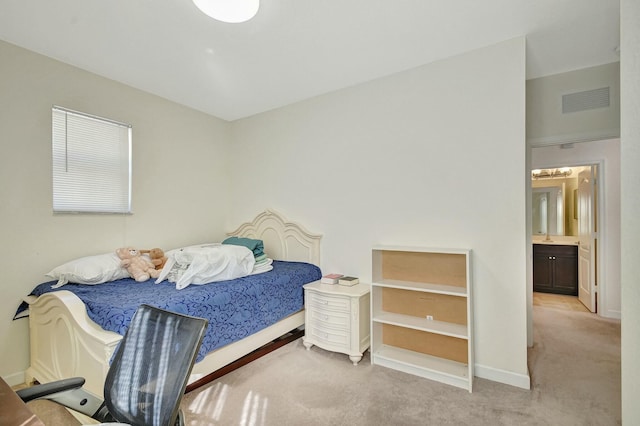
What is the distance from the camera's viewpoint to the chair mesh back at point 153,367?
1.01 meters

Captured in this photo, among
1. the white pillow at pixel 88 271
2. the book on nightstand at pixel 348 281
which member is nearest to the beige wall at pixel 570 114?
the book on nightstand at pixel 348 281

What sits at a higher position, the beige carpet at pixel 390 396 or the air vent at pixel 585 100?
the air vent at pixel 585 100

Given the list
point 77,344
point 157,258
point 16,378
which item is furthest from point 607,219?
point 16,378

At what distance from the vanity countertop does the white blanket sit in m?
5.17

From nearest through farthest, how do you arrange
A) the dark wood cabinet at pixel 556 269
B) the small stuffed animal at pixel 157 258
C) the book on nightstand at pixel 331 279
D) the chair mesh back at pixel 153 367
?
the chair mesh back at pixel 153 367, the small stuffed animal at pixel 157 258, the book on nightstand at pixel 331 279, the dark wood cabinet at pixel 556 269

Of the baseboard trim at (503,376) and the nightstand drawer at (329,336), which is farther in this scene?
the nightstand drawer at (329,336)

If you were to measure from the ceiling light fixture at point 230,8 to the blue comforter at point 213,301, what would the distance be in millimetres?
1836

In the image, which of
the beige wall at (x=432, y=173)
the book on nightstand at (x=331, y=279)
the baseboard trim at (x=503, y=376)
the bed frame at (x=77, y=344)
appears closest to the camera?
the bed frame at (x=77, y=344)

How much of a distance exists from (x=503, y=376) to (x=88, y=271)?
3330 millimetres

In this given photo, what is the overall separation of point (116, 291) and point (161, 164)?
1.66m

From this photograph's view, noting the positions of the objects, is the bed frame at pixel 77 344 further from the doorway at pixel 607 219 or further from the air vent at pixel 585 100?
the doorway at pixel 607 219

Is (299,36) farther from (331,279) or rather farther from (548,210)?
(548,210)

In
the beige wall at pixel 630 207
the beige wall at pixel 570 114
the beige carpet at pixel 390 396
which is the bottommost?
the beige carpet at pixel 390 396

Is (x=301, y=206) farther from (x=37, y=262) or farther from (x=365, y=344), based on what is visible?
(x=37, y=262)
